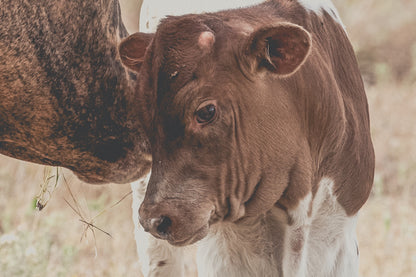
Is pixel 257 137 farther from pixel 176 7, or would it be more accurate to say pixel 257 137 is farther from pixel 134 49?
pixel 176 7

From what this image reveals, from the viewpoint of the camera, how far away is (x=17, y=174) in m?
7.56

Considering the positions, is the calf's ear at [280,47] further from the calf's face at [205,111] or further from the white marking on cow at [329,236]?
the white marking on cow at [329,236]

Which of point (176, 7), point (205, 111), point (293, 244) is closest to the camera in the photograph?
point (205, 111)

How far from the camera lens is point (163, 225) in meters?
3.45

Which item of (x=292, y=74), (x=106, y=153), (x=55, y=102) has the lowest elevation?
(x=106, y=153)

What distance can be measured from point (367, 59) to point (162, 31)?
7893 millimetres

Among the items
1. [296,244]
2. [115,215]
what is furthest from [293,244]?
[115,215]

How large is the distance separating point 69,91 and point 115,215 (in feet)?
10.2

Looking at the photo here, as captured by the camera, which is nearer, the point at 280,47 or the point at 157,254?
the point at 280,47

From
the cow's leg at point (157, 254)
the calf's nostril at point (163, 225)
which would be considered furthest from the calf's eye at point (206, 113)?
the cow's leg at point (157, 254)

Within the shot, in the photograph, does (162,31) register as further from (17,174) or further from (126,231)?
(17,174)

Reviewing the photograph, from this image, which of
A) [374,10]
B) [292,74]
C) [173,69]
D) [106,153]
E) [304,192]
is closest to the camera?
[173,69]

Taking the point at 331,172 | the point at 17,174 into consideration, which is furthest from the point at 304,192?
the point at 17,174

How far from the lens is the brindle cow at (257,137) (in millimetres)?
3482
